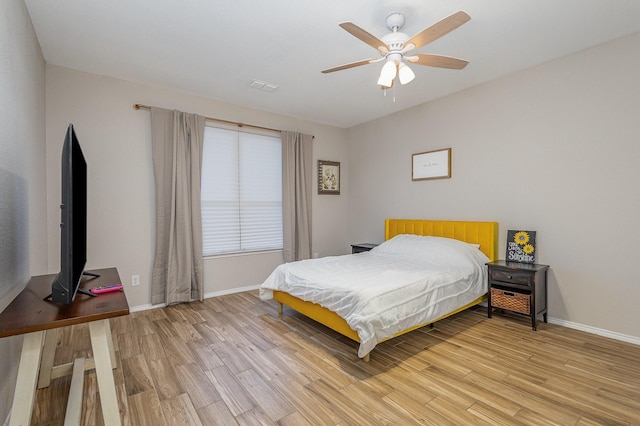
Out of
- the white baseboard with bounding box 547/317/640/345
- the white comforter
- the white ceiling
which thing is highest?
the white ceiling

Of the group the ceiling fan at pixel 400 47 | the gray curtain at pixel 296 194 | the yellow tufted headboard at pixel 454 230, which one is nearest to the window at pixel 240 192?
the gray curtain at pixel 296 194

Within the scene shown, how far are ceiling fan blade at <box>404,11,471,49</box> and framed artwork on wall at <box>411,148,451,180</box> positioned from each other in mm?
2121

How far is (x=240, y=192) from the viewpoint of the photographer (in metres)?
4.26

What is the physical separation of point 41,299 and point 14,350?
22.3 inches

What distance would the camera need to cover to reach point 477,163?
3.62 metres

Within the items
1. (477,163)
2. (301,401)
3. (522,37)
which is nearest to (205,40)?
(522,37)

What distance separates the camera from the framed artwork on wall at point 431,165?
392cm

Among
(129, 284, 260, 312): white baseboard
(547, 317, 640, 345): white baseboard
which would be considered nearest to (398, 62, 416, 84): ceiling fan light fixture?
(547, 317, 640, 345): white baseboard

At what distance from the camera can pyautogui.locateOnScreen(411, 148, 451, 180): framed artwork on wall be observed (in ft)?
12.9

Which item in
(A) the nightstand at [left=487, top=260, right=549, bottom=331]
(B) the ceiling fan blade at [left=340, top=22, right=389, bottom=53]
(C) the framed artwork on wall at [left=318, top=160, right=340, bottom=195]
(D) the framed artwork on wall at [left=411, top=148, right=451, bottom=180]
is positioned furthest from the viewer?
(C) the framed artwork on wall at [left=318, top=160, right=340, bottom=195]

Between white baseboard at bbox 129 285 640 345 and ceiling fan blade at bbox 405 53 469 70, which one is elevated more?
ceiling fan blade at bbox 405 53 469 70

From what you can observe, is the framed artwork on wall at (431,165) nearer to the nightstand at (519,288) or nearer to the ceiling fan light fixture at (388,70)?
the nightstand at (519,288)

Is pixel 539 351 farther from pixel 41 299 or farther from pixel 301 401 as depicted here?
pixel 41 299

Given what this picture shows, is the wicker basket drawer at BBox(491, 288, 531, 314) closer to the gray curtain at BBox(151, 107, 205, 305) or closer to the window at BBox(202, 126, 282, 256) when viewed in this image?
the window at BBox(202, 126, 282, 256)
